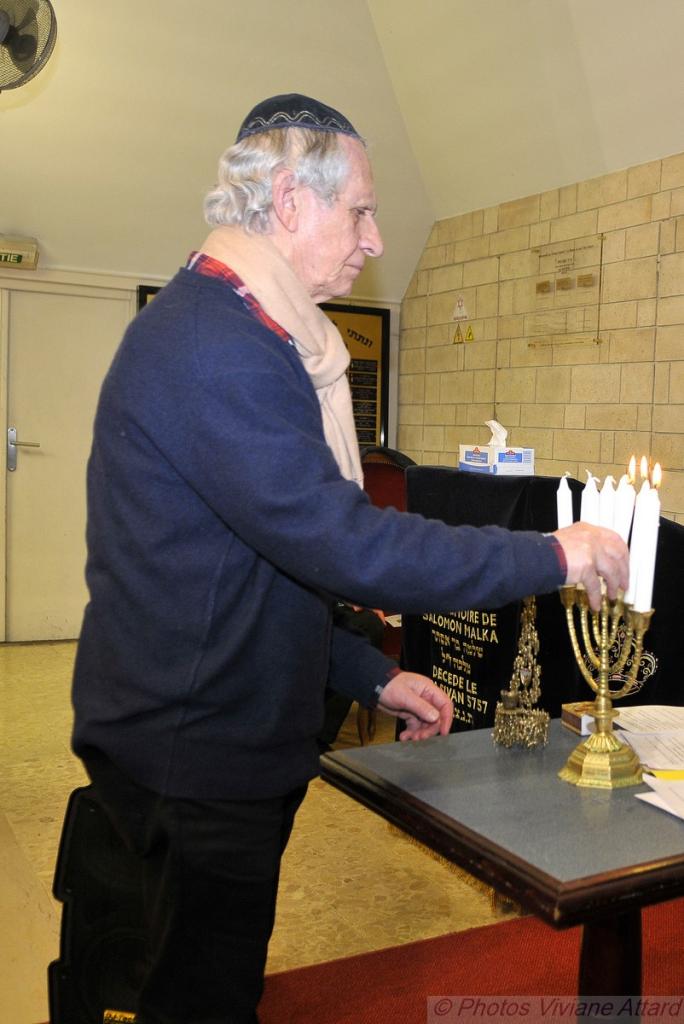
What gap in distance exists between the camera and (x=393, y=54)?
18.1 ft

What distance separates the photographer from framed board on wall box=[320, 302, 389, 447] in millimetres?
6711

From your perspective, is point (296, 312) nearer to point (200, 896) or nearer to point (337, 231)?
point (337, 231)

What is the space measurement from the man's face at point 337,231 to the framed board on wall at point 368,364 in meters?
5.23

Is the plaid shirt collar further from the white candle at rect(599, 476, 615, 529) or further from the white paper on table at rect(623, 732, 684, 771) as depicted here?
the white paper on table at rect(623, 732, 684, 771)

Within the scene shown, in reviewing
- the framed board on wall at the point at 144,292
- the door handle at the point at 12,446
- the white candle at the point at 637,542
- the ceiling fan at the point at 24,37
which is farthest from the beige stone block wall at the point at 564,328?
the white candle at the point at 637,542

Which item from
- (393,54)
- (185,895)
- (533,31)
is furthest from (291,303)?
(393,54)

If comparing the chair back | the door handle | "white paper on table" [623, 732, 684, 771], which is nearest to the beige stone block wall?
the chair back

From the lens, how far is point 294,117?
142 centimetres

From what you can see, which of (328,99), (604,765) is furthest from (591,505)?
(328,99)

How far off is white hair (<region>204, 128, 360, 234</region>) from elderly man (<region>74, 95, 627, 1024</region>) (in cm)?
5

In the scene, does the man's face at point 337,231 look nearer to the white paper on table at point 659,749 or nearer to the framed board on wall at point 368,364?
the white paper on table at point 659,749

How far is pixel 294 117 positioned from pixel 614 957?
123 cm

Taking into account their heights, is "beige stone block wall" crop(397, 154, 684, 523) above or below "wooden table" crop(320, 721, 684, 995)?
above

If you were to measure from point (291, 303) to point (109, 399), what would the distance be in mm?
265
